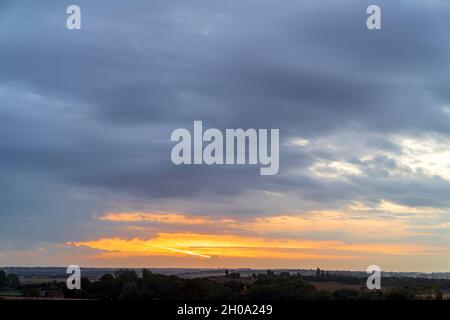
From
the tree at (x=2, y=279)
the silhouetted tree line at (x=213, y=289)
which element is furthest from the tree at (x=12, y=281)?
the silhouetted tree line at (x=213, y=289)

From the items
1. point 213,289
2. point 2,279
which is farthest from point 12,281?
point 213,289

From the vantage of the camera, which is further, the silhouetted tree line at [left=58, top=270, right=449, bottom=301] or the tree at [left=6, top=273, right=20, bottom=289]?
the tree at [left=6, top=273, right=20, bottom=289]

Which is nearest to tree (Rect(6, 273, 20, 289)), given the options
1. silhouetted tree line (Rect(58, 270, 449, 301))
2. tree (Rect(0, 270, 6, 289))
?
tree (Rect(0, 270, 6, 289))

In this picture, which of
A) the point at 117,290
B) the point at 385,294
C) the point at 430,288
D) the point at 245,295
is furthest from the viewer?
the point at 430,288

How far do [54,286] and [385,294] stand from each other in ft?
125

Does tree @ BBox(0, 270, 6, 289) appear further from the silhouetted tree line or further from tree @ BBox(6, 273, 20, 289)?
the silhouetted tree line

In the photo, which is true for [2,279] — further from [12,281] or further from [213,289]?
[213,289]

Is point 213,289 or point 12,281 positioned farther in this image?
point 12,281

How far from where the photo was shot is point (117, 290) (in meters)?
66.0

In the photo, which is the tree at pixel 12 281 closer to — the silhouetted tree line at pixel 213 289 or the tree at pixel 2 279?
the tree at pixel 2 279
